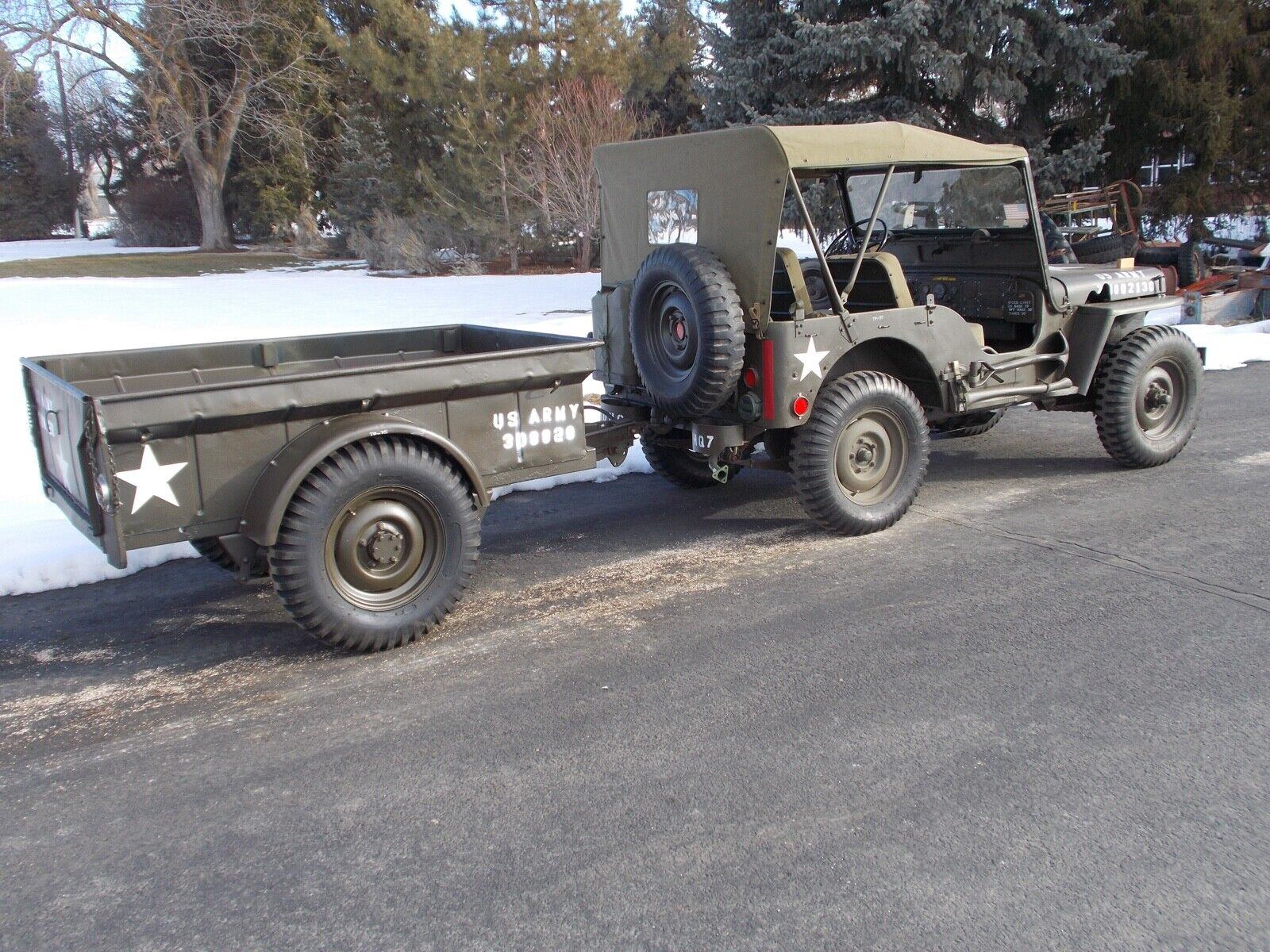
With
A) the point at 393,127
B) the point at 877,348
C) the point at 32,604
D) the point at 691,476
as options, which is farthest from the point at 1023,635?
the point at 393,127

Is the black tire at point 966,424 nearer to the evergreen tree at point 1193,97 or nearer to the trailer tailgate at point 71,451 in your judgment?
the trailer tailgate at point 71,451

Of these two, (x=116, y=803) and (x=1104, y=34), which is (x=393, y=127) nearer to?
(x=1104, y=34)

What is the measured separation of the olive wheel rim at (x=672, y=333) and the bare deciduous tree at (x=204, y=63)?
81.8 feet

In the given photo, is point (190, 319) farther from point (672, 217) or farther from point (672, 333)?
point (672, 333)

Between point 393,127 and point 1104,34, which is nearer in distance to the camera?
point 1104,34

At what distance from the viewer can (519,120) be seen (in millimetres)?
24188

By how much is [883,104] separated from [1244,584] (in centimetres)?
1249

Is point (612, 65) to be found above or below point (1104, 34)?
above

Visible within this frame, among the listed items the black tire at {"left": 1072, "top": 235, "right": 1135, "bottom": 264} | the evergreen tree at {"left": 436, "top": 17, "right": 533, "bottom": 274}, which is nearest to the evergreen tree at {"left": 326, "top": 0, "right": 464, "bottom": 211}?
→ the evergreen tree at {"left": 436, "top": 17, "right": 533, "bottom": 274}

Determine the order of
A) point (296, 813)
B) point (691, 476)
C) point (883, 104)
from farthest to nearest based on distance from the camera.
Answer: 1. point (883, 104)
2. point (691, 476)
3. point (296, 813)

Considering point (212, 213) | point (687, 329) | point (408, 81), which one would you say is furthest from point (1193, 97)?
point (212, 213)

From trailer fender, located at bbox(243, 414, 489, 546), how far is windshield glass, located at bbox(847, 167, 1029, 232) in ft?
11.9

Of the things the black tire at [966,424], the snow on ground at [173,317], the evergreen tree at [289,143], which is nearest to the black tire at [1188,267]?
the snow on ground at [173,317]

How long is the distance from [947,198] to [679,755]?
15.8 feet
